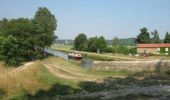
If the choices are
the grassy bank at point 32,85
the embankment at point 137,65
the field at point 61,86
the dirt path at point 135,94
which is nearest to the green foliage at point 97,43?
the embankment at point 137,65

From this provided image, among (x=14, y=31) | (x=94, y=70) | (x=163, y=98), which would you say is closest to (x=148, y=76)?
(x=94, y=70)

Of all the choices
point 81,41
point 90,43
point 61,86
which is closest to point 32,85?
point 61,86

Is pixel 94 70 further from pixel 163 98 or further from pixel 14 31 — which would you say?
pixel 14 31

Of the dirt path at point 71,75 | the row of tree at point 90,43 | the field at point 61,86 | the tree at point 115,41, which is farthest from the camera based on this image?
the tree at point 115,41

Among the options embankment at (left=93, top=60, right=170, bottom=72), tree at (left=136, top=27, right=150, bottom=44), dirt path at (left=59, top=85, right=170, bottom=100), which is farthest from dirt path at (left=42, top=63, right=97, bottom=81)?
tree at (left=136, top=27, right=150, bottom=44)

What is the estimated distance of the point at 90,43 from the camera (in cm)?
9438

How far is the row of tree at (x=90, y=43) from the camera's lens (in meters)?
88.2

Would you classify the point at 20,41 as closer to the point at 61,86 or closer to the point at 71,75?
the point at 71,75

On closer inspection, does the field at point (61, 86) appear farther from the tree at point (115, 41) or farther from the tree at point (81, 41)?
the tree at point (115, 41)

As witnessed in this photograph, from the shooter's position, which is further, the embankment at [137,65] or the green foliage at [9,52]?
the green foliage at [9,52]

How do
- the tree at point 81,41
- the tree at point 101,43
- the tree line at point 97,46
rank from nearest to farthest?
the tree line at point 97,46
the tree at point 101,43
the tree at point 81,41

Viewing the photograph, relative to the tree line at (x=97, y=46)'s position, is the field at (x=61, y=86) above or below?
below

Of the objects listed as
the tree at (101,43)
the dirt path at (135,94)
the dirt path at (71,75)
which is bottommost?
the dirt path at (135,94)

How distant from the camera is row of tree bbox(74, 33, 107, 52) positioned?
88250 mm
